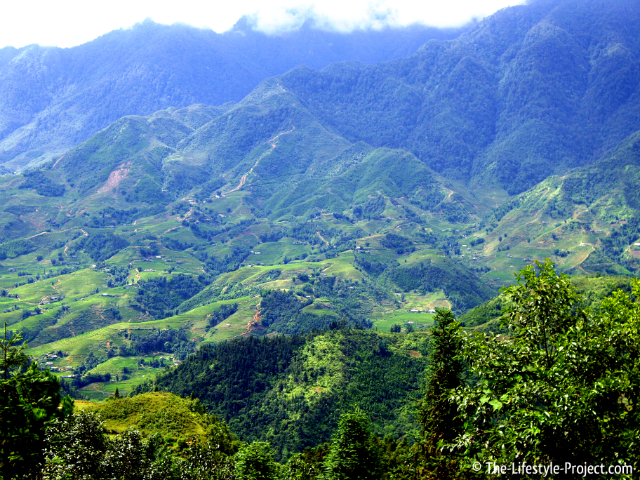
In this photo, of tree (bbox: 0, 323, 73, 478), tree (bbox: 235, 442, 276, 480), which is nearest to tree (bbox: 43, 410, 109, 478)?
tree (bbox: 0, 323, 73, 478)

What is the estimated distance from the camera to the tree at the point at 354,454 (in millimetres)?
38969

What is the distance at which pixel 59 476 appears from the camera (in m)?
31.5

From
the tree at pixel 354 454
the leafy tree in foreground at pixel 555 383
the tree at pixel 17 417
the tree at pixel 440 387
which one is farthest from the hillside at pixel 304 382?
the leafy tree in foreground at pixel 555 383

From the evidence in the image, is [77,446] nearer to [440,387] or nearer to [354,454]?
[354,454]

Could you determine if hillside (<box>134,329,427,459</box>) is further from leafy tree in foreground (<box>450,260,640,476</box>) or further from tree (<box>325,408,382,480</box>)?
leafy tree in foreground (<box>450,260,640,476</box>)

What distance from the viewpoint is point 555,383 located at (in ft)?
58.7

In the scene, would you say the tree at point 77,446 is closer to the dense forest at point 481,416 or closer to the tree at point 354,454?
the dense forest at point 481,416

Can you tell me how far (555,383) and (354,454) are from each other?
24.5 meters

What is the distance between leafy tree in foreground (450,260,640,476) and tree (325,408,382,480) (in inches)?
824

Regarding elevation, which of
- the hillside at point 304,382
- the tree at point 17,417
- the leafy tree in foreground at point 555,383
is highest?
the leafy tree in foreground at point 555,383

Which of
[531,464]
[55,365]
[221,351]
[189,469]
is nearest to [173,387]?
[221,351]

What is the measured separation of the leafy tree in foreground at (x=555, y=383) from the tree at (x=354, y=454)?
20.9 meters

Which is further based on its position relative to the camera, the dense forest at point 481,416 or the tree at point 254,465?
the tree at point 254,465

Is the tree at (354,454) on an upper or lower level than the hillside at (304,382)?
upper
